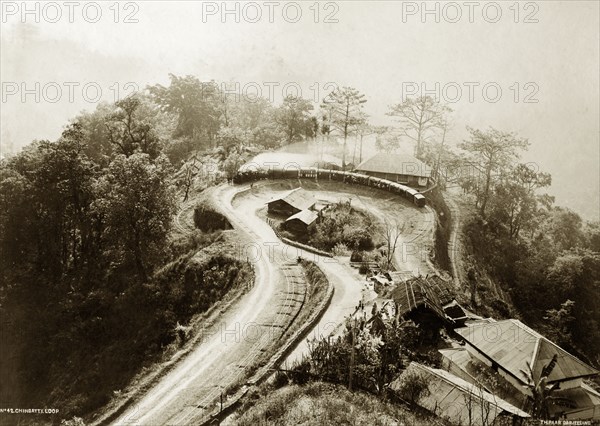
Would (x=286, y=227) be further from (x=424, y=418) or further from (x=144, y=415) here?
(x=424, y=418)

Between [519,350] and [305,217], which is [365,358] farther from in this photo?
[305,217]

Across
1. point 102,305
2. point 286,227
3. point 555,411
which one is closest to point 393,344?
point 555,411

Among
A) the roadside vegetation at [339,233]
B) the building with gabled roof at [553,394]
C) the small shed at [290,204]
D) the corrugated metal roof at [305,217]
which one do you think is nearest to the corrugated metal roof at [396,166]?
the roadside vegetation at [339,233]

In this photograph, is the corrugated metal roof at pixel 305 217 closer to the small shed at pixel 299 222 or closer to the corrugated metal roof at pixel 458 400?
the small shed at pixel 299 222

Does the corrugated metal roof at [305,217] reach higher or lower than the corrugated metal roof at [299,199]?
lower

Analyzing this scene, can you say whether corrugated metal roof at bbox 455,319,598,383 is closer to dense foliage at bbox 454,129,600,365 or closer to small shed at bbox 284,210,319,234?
small shed at bbox 284,210,319,234

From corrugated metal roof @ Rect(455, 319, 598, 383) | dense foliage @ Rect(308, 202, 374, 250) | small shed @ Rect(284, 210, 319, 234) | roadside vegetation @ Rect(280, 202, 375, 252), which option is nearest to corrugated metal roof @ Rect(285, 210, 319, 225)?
small shed @ Rect(284, 210, 319, 234)

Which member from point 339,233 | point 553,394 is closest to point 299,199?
point 339,233
